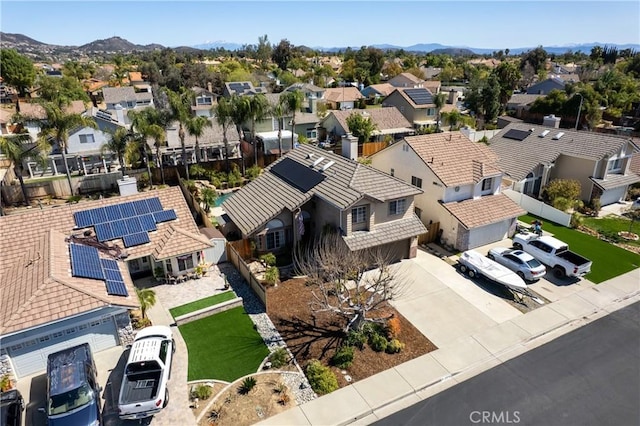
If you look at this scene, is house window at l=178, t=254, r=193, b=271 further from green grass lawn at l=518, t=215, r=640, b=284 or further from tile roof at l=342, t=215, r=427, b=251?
green grass lawn at l=518, t=215, r=640, b=284

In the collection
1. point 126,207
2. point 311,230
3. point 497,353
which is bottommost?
point 497,353

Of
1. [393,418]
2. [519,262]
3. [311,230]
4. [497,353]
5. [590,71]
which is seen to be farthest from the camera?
[590,71]

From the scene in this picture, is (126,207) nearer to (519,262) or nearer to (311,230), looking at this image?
(311,230)

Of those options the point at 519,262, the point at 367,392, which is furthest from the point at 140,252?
the point at 519,262

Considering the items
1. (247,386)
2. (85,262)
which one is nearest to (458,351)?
(247,386)

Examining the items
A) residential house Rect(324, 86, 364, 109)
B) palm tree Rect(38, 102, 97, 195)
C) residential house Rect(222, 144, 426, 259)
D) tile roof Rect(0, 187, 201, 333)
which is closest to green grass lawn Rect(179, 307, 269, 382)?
tile roof Rect(0, 187, 201, 333)

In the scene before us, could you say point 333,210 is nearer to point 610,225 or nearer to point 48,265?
point 48,265
